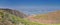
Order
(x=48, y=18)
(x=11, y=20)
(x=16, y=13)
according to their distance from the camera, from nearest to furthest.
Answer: (x=11, y=20), (x=16, y=13), (x=48, y=18)

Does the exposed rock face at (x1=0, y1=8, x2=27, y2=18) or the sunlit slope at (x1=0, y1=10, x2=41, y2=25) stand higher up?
the exposed rock face at (x1=0, y1=8, x2=27, y2=18)

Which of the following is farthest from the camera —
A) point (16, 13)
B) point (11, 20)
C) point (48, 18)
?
point (48, 18)

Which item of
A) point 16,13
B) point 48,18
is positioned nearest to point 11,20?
point 16,13

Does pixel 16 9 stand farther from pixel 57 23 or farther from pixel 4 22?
pixel 57 23

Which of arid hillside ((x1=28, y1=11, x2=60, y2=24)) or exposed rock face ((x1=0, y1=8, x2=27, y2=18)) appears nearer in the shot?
exposed rock face ((x1=0, y1=8, x2=27, y2=18))

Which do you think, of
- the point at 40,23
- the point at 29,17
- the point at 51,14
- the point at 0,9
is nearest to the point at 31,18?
the point at 29,17

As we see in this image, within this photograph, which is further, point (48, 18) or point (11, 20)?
point (48, 18)

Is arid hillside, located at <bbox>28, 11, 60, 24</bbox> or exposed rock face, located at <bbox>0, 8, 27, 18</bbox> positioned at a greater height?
exposed rock face, located at <bbox>0, 8, 27, 18</bbox>

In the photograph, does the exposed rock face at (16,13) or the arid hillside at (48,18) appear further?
the arid hillside at (48,18)

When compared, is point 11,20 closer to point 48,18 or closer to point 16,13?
point 16,13

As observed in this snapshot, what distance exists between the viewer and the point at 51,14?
3438 mm

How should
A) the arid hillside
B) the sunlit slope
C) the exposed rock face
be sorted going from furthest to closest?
the arid hillside, the exposed rock face, the sunlit slope

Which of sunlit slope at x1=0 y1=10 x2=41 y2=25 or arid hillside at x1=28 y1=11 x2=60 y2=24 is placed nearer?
sunlit slope at x1=0 y1=10 x2=41 y2=25

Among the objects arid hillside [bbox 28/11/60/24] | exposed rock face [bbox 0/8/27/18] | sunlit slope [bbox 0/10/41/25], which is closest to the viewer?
sunlit slope [bbox 0/10/41/25]
